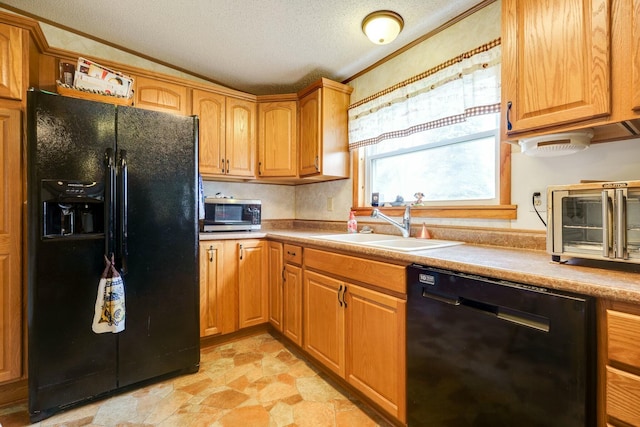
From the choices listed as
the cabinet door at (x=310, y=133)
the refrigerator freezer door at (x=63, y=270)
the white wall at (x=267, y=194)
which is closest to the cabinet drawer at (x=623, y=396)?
the cabinet door at (x=310, y=133)

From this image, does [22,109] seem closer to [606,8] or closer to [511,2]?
[511,2]

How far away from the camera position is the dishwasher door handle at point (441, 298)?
3.83ft

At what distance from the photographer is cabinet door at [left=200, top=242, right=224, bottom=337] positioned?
2.26 m

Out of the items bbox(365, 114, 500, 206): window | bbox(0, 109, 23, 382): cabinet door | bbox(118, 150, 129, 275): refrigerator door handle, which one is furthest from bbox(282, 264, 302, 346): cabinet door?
bbox(0, 109, 23, 382): cabinet door

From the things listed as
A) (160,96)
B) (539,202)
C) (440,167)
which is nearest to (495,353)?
(539,202)

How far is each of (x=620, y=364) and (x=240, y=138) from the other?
2699 mm

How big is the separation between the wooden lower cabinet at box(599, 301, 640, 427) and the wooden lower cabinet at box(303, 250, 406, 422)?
0.68m

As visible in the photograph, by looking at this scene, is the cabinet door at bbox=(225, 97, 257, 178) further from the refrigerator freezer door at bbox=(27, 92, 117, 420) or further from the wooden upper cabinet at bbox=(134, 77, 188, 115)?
the refrigerator freezer door at bbox=(27, 92, 117, 420)

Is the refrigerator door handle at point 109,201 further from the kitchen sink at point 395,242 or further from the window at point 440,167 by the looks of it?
the window at point 440,167

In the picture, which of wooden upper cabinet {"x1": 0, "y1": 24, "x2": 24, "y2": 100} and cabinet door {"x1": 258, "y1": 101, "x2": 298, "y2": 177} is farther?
cabinet door {"x1": 258, "y1": 101, "x2": 298, "y2": 177}

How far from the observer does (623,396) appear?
80cm

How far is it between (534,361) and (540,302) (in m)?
0.19

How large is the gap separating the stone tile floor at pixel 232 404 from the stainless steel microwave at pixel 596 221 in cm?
121

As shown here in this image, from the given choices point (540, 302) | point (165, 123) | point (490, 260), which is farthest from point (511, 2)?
point (165, 123)
